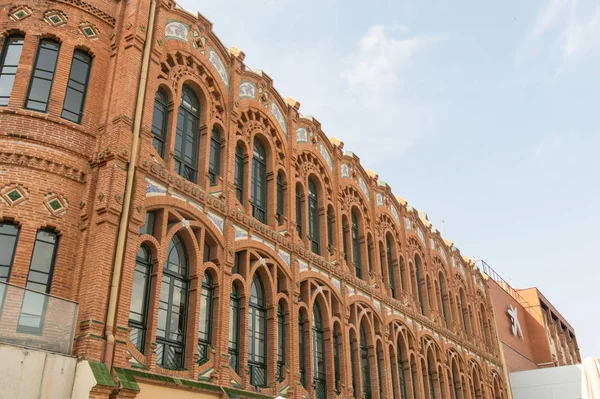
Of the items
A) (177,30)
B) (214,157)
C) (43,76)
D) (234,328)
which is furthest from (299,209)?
(43,76)

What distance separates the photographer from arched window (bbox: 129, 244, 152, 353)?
13.1 meters

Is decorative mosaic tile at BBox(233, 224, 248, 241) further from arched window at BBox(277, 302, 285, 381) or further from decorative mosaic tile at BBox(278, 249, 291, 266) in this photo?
arched window at BBox(277, 302, 285, 381)

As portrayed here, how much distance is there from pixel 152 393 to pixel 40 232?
4.17 m

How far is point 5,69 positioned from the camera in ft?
46.6

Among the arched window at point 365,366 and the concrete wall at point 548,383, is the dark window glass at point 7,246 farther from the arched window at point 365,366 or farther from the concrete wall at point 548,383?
the concrete wall at point 548,383

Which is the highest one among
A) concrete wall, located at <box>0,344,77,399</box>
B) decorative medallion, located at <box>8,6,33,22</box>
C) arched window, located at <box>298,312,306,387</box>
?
decorative medallion, located at <box>8,6,33,22</box>

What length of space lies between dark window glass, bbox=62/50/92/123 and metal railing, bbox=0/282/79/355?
477cm

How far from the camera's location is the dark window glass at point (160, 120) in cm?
1559

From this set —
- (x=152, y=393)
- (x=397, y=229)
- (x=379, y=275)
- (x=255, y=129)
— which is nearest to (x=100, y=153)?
(x=152, y=393)

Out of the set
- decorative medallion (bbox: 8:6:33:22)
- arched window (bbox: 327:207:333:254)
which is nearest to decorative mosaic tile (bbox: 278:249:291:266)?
arched window (bbox: 327:207:333:254)

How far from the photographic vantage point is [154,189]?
47.3 ft

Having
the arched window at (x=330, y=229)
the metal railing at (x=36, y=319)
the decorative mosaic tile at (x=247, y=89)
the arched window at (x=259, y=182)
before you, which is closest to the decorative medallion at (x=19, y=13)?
the decorative mosaic tile at (x=247, y=89)

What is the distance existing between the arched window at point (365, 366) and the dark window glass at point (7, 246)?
Result: 1337 cm

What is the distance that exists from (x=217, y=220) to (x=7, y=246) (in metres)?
5.47
